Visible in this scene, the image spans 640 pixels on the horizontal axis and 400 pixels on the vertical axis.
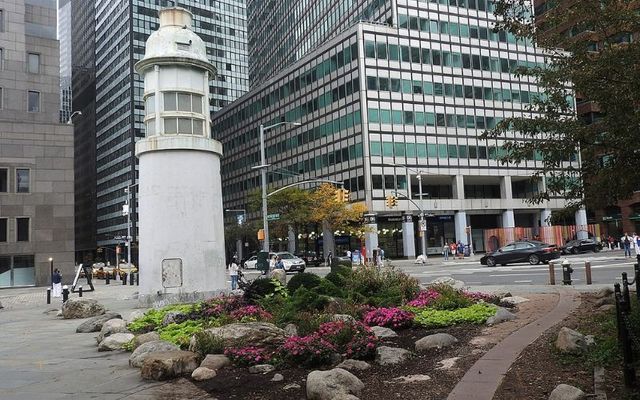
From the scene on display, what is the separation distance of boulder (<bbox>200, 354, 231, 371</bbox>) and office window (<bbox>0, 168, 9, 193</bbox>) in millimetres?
40975

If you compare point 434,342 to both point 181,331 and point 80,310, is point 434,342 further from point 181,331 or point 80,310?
point 80,310

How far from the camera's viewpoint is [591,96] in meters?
7.50

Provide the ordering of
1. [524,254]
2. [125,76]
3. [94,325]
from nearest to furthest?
1. [94,325]
2. [524,254]
3. [125,76]

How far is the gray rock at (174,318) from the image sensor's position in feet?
40.5

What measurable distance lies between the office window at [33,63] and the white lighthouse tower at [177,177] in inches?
1263

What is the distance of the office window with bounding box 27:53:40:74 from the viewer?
45906 mm

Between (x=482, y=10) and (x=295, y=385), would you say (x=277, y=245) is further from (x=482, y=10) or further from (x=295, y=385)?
(x=295, y=385)

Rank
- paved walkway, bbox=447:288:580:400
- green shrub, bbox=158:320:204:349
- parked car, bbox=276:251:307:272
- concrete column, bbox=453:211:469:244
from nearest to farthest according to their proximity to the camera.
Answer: paved walkway, bbox=447:288:580:400 < green shrub, bbox=158:320:204:349 < parked car, bbox=276:251:307:272 < concrete column, bbox=453:211:469:244

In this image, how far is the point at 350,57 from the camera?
66250 mm

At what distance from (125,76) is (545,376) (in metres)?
126

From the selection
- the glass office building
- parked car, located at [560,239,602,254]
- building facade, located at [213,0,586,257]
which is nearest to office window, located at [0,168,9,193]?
building facade, located at [213,0,586,257]

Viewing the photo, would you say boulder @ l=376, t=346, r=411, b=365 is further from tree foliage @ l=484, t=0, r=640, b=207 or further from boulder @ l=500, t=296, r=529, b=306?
boulder @ l=500, t=296, r=529, b=306

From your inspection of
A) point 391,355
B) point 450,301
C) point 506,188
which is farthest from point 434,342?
point 506,188

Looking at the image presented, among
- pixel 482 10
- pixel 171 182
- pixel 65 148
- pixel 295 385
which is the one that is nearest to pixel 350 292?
pixel 295 385
